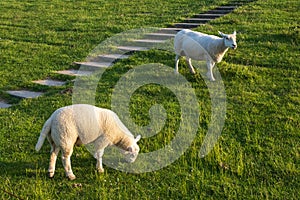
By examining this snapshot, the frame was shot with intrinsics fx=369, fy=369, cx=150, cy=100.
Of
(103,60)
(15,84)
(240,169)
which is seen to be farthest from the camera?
(103,60)

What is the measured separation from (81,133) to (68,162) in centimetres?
61

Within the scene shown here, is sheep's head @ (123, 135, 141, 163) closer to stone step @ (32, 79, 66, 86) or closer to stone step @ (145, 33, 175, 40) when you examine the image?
stone step @ (32, 79, 66, 86)

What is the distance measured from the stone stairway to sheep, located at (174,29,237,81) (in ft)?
10.4

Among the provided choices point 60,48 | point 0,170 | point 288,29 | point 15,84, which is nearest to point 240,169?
point 0,170

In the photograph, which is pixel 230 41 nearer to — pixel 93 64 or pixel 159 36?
pixel 93 64

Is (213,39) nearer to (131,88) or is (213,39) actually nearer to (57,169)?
(131,88)

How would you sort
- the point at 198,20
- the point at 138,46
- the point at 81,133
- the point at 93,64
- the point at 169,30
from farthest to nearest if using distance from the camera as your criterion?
the point at 198,20, the point at 169,30, the point at 138,46, the point at 93,64, the point at 81,133

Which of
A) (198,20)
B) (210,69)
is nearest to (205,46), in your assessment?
(210,69)

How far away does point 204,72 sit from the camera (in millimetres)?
11117

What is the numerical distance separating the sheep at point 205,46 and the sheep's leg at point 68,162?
17.7 ft

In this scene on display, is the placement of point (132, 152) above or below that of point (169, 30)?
Answer: below

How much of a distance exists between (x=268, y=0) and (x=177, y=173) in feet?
53.4

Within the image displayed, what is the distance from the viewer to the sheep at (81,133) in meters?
6.19

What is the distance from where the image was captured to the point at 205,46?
10406mm
